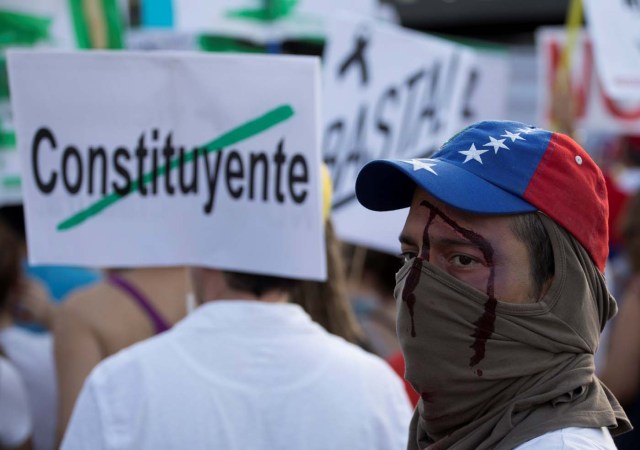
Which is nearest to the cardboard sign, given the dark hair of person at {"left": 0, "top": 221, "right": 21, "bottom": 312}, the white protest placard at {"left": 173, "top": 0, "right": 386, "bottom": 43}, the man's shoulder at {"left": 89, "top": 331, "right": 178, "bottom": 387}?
the white protest placard at {"left": 173, "top": 0, "right": 386, "bottom": 43}

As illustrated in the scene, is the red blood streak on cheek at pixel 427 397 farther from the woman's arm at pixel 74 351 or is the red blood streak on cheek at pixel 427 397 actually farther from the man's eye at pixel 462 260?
the woman's arm at pixel 74 351

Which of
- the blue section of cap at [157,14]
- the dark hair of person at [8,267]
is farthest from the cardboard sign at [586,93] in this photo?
the dark hair of person at [8,267]

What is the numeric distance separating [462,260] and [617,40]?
8.09ft

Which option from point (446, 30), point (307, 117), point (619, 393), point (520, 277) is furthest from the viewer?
point (446, 30)

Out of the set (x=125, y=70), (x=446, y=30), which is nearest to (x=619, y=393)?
(x=125, y=70)

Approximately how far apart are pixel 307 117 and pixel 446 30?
8102 millimetres

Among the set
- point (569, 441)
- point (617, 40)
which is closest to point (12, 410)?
point (569, 441)

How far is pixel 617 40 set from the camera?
12.3 feet

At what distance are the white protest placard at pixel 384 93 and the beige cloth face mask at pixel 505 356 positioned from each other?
6.90 ft

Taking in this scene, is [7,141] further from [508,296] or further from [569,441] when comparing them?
[569,441]

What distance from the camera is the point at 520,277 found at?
1.58 meters

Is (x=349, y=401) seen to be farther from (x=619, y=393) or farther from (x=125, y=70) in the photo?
(x=619, y=393)

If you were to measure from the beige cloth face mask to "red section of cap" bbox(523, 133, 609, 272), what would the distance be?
24mm

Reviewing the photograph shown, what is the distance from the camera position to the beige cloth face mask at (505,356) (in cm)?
152
